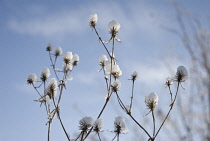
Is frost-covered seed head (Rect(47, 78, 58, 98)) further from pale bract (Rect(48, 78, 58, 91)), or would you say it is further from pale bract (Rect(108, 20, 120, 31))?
pale bract (Rect(108, 20, 120, 31))

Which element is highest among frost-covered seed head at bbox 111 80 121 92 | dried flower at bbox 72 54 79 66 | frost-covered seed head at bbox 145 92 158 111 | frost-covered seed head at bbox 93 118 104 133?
dried flower at bbox 72 54 79 66

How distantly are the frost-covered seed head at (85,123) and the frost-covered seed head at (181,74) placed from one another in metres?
0.45

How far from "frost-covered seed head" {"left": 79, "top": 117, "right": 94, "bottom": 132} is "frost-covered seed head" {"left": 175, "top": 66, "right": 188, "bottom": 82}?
17.7 inches

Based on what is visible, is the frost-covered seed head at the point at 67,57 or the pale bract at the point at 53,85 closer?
the pale bract at the point at 53,85

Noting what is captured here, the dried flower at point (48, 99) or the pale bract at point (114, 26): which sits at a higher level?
the pale bract at point (114, 26)

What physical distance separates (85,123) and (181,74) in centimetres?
49

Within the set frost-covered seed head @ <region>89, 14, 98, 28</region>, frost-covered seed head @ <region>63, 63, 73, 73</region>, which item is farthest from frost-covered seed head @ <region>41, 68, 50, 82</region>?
frost-covered seed head @ <region>89, 14, 98, 28</region>

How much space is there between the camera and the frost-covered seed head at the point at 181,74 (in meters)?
1.13

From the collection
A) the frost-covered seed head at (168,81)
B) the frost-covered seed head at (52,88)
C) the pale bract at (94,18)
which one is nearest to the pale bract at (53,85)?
the frost-covered seed head at (52,88)

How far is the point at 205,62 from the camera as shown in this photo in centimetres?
416

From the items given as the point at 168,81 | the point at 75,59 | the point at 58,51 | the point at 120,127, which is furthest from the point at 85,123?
the point at 58,51

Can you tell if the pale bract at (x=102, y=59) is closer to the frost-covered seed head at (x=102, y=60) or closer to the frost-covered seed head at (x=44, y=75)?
the frost-covered seed head at (x=102, y=60)

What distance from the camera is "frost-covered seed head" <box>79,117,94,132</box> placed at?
3.37 feet

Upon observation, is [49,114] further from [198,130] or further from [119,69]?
[198,130]
